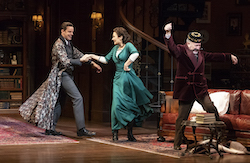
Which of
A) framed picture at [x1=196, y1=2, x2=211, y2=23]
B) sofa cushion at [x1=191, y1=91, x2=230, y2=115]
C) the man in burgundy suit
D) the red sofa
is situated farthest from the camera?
framed picture at [x1=196, y1=2, x2=211, y2=23]

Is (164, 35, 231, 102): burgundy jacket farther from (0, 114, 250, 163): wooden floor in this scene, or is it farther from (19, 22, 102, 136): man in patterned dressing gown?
(19, 22, 102, 136): man in patterned dressing gown

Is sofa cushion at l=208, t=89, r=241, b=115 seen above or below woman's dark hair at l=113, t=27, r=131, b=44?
Result: below

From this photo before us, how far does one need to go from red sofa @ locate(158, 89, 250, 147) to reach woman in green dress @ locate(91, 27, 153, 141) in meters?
0.25

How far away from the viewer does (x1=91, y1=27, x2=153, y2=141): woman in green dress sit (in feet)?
18.6

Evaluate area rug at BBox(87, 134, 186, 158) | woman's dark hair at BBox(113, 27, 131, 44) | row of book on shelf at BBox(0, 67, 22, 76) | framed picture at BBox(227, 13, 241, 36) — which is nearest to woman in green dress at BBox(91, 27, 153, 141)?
woman's dark hair at BBox(113, 27, 131, 44)

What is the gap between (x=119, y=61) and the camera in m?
5.74

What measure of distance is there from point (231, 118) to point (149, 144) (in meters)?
1.02

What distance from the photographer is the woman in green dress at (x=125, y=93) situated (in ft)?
18.6

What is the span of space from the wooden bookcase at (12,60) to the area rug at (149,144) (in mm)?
4529

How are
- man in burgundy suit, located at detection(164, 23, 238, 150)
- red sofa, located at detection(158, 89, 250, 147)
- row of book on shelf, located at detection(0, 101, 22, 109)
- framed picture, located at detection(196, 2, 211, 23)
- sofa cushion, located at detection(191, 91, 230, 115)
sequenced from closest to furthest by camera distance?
man in burgundy suit, located at detection(164, 23, 238, 150)
red sofa, located at detection(158, 89, 250, 147)
sofa cushion, located at detection(191, 91, 230, 115)
row of book on shelf, located at detection(0, 101, 22, 109)
framed picture, located at detection(196, 2, 211, 23)

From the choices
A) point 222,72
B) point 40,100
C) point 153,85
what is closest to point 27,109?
point 40,100

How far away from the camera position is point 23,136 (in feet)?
19.9

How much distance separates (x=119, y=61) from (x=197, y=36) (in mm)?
1204

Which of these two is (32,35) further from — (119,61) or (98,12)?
(119,61)
